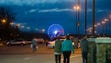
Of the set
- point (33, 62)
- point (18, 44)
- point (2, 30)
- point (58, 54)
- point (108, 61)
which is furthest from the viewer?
point (2, 30)

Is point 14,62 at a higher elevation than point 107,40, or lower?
lower

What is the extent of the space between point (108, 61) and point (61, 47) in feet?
25.7

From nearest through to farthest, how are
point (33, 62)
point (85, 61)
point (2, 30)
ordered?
point (85, 61) → point (33, 62) → point (2, 30)

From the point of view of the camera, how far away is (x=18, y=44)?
99312mm

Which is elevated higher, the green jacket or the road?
the green jacket

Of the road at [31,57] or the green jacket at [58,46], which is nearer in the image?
the green jacket at [58,46]

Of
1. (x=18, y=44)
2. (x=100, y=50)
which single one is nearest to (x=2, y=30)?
(x=18, y=44)

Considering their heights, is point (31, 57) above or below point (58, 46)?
below

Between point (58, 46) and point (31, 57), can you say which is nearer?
point (58, 46)

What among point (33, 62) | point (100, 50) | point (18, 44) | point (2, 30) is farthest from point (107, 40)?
point (2, 30)

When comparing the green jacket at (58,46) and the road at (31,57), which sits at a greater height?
the green jacket at (58,46)

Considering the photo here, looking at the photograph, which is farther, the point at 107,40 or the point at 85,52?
the point at 85,52

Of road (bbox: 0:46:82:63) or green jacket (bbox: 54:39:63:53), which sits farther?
road (bbox: 0:46:82:63)

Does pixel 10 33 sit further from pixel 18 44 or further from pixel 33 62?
pixel 33 62
